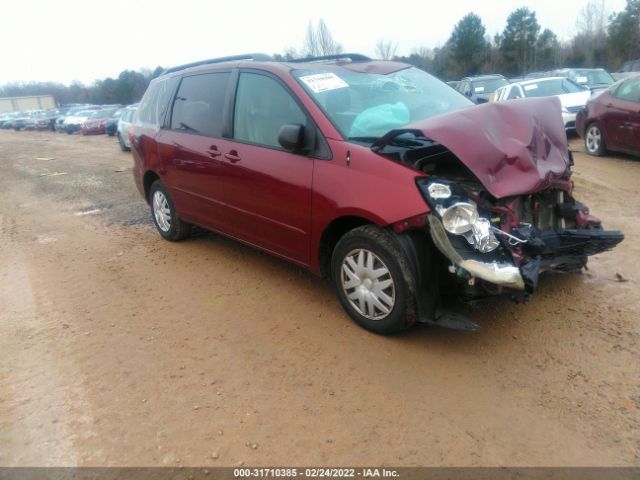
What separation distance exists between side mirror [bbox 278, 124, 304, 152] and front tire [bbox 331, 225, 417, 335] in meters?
0.73

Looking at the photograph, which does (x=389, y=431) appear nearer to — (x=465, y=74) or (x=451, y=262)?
(x=451, y=262)

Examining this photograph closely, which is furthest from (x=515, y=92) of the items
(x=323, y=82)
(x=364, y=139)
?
(x=364, y=139)

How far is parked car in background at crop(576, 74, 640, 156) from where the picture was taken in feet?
27.3

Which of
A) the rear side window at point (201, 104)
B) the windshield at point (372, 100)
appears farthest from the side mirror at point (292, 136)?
the rear side window at point (201, 104)

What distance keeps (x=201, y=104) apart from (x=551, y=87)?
32.7 feet

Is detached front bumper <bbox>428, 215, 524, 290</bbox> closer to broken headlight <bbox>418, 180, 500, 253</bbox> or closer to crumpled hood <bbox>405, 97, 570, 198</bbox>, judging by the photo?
broken headlight <bbox>418, 180, 500, 253</bbox>

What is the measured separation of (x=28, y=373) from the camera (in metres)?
3.34

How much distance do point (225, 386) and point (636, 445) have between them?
2175mm

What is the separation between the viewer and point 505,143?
3219 millimetres

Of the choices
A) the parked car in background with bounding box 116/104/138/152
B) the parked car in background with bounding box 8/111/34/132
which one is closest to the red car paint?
the parked car in background with bounding box 116/104/138/152

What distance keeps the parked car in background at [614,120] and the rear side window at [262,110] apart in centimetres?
686

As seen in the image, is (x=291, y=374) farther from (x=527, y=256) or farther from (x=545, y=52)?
(x=545, y=52)

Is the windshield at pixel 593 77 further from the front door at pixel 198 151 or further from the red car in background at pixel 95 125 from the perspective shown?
the red car in background at pixel 95 125

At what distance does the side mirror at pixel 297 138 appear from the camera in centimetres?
354
